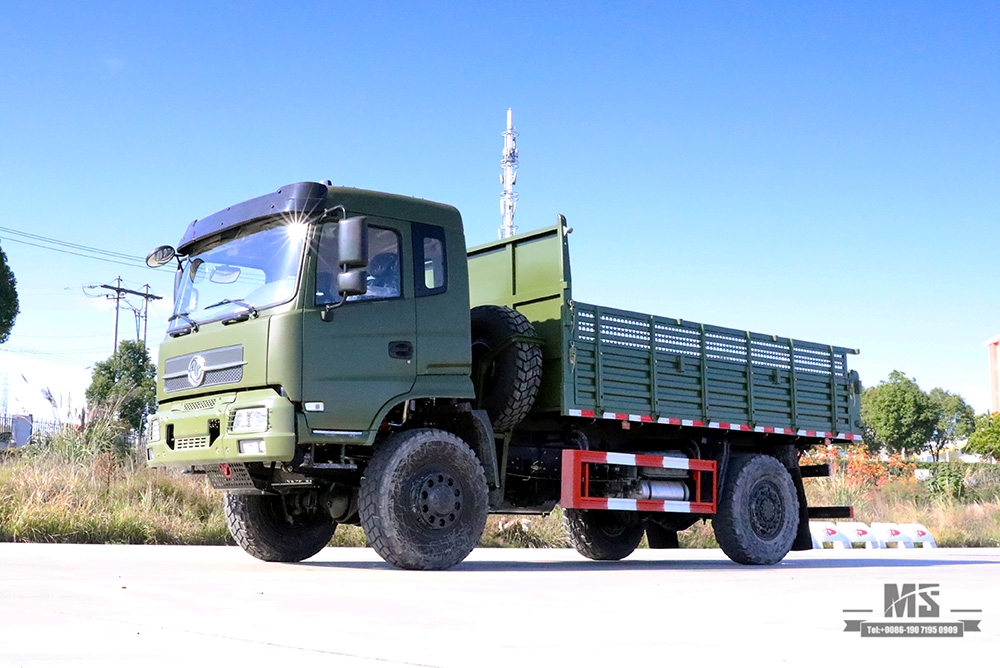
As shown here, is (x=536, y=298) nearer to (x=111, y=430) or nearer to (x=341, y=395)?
(x=341, y=395)

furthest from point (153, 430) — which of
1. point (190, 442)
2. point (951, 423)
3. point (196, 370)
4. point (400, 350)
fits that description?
point (951, 423)

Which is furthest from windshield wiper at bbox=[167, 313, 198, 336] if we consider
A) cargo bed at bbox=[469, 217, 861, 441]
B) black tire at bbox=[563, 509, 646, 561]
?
black tire at bbox=[563, 509, 646, 561]

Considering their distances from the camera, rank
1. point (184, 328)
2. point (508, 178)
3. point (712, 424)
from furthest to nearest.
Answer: point (508, 178) < point (712, 424) < point (184, 328)

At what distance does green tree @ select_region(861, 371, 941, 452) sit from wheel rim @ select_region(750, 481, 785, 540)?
59431mm

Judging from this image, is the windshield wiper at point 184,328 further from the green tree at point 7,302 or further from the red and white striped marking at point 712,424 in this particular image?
the green tree at point 7,302

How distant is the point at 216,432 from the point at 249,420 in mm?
468

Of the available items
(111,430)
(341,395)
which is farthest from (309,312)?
(111,430)

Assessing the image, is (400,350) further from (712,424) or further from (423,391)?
(712,424)

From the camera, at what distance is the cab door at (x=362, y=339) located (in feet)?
27.7

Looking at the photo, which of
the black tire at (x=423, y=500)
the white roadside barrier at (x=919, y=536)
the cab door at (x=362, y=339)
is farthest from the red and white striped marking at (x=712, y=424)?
the white roadside barrier at (x=919, y=536)

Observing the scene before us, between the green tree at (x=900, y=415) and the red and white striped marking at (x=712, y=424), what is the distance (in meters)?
58.4

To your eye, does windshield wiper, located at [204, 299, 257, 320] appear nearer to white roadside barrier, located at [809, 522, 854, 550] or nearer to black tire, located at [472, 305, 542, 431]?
black tire, located at [472, 305, 542, 431]

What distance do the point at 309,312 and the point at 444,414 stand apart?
1714 millimetres

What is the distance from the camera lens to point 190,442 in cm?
897
